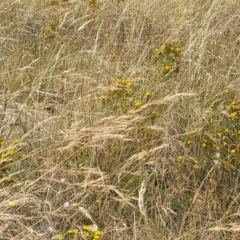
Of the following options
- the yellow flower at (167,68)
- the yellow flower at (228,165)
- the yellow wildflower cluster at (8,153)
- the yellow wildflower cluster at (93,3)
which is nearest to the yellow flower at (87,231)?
the yellow wildflower cluster at (8,153)

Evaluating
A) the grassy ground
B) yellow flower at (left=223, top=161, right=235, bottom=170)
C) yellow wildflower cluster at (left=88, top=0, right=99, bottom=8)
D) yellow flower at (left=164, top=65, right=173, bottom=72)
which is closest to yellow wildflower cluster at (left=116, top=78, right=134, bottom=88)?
the grassy ground

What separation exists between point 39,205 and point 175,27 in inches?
71.0

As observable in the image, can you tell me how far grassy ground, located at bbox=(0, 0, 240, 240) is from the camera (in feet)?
5.54

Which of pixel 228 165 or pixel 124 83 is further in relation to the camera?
pixel 124 83

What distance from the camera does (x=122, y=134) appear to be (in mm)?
1964

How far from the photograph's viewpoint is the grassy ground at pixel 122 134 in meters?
1.69

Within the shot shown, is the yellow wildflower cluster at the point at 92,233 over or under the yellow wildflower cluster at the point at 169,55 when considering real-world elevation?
under

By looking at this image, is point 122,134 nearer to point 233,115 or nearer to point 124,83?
point 124,83

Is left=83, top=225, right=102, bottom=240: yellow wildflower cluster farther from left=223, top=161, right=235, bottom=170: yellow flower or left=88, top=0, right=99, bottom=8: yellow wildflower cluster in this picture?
left=88, top=0, right=99, bottom=8: yellow wildflower cluster

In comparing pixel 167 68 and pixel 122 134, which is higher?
pixel 167 68

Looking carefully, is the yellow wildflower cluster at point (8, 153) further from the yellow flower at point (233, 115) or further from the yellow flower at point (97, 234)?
the yellow flower at point (233, 115)

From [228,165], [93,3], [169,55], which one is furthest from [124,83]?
[93,3]

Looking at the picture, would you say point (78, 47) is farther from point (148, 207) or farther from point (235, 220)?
point (235, 220)

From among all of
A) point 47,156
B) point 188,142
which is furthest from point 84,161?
point 188,142
